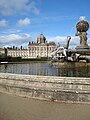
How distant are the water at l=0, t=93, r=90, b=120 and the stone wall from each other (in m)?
0.48

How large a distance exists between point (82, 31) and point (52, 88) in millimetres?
19992

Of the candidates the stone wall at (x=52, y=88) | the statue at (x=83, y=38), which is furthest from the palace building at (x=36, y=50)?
the stone wall at (x=52, y=88)

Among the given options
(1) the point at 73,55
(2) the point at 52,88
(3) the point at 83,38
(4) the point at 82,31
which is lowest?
(2) the point at 52,88

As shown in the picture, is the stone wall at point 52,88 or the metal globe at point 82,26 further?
the metal globe at point 82,26

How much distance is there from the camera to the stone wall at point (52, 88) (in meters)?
12.1

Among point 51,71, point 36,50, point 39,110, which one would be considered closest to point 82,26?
point 51,71

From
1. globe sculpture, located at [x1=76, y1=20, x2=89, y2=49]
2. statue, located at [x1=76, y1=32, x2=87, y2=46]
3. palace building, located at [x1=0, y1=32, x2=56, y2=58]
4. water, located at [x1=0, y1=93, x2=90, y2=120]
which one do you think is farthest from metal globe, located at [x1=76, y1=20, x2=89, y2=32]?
palace building, located at [x1=0, y1=32, x2=56, y2=58]

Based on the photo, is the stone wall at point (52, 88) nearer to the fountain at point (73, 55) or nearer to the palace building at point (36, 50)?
the fountain at point (73, 55)

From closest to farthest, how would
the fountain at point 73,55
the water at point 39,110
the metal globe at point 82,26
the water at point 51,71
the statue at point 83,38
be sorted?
the water at point 39,110
the water at point 51,71
the fountain at point 73,55
the metal globe at point 82,26
the statue at point 83,38

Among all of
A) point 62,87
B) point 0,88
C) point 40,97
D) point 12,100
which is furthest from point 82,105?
point 0,88

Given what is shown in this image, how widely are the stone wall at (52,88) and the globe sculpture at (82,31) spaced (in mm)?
18563

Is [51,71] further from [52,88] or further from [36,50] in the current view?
[36,50]

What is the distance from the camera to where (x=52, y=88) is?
1283 cm

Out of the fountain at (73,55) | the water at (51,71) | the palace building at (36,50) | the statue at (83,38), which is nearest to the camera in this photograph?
the water at (51,71)
